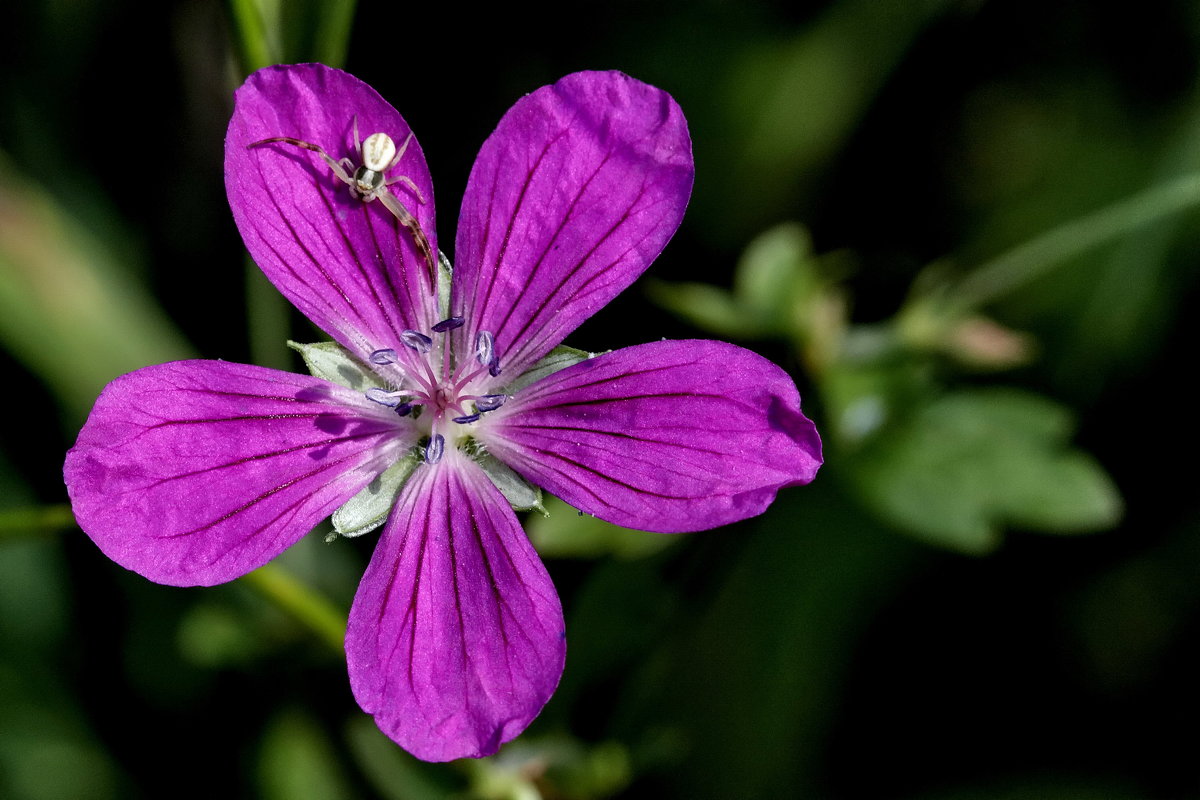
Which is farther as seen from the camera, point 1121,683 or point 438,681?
point 1121,683

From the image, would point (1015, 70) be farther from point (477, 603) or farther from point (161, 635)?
point (161, 635)

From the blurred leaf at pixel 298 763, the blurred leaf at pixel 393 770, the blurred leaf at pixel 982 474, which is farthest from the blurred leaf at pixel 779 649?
the blurred leaf at pixel 298 763

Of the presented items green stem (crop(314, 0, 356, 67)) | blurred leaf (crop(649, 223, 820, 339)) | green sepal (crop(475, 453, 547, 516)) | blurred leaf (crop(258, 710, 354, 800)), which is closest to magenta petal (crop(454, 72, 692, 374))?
green sepal (crop(475, 453, 547, 516))

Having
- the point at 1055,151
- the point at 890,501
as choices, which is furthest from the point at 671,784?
the point at 1055,151

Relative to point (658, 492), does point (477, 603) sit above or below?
below

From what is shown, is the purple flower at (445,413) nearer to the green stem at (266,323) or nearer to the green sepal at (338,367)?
the green sepal at (338,367)

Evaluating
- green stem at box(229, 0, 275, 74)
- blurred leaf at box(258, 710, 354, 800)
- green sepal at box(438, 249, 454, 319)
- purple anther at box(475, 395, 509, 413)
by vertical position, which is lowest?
blurred leaf at box(258, 710, 354, 800)

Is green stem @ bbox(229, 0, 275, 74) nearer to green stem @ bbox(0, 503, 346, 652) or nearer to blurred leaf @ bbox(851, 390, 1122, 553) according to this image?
green stem @ bbox(0, 503, 346, 652)
